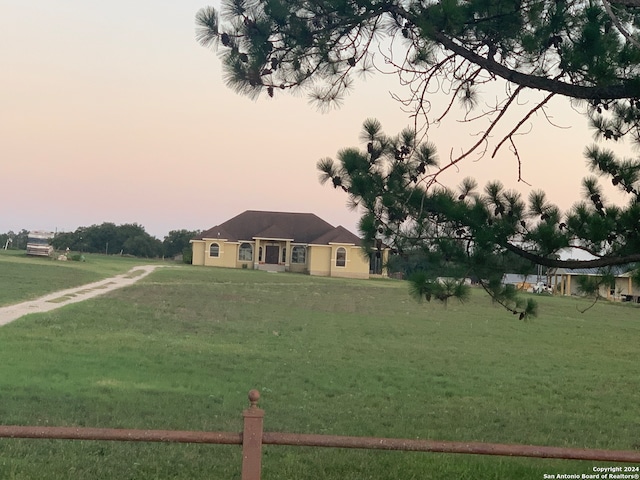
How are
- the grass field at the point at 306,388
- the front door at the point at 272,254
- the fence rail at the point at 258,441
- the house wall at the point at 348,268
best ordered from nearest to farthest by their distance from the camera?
the fence rail at the point at 258,441, the grass field at the point at 306,388, the house wall at the point at 348,268, the front door at the point at 272,254

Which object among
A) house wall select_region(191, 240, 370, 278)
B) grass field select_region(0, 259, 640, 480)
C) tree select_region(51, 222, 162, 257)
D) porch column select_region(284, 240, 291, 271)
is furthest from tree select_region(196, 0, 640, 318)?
tree select_region(51, 222, 162, 257)

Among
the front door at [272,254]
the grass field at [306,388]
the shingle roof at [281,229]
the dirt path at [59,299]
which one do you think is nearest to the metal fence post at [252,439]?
the grass field at [306,388]

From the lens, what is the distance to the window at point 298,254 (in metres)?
51.3

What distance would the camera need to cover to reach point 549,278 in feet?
19.7

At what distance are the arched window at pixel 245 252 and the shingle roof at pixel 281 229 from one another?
0.65 meters

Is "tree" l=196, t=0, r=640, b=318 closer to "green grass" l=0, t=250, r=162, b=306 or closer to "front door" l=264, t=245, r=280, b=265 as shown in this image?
"green grass" l=0, t=250, r=162, b=306

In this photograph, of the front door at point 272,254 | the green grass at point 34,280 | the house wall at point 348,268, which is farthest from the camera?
the front door at point 272,254

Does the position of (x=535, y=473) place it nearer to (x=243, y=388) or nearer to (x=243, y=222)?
(x=243, y=388)

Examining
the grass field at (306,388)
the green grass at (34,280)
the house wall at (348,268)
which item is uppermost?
the house wall at (348,268)

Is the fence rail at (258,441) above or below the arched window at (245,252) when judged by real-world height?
below

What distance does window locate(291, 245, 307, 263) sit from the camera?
168 ft

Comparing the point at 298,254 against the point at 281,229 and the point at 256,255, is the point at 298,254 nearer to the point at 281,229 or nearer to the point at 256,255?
the point at 281,229

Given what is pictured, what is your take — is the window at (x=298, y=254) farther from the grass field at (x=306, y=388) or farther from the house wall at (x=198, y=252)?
the grass field at (x=306, y=388)

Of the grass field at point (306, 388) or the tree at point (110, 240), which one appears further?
the tree at point (110, 240)
